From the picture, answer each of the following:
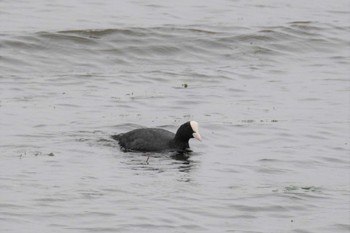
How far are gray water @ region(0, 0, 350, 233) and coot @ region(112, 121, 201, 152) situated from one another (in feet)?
0.83

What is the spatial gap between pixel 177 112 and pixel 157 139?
2.64 m

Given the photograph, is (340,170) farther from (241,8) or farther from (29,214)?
(241,8)

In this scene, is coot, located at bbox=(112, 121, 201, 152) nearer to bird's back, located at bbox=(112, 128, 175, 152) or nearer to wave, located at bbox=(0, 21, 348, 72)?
bird's back, located at bbox=(112, 128, 175, 152)

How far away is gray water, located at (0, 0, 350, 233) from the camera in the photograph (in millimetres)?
14531

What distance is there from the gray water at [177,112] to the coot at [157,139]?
0.25 meters

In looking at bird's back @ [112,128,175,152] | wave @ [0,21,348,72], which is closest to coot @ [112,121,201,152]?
bird's back @ [112,128,175,152]

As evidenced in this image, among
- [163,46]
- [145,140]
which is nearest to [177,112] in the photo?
[145,140]

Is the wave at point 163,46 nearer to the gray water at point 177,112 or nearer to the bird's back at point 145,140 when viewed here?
the gray water at point 177,112

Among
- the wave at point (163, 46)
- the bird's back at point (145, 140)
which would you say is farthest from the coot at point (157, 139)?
the wave at point (163, 46)

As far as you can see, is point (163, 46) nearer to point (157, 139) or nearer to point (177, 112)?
point (177, 112)

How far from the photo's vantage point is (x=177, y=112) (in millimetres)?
21531

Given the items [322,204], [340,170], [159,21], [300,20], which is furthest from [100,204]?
[300,20]

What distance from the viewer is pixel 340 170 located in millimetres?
17500

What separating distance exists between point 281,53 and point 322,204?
45.4 ft
